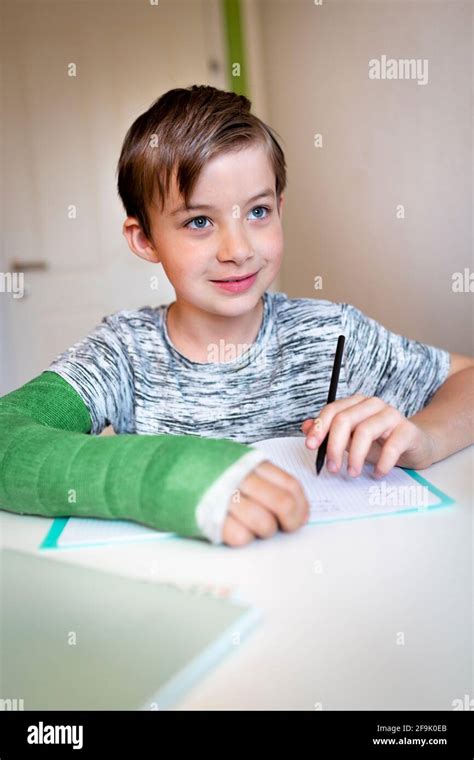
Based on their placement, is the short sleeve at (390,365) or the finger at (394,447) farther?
the short sleeve at (390,365)

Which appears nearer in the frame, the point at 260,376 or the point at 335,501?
the point at 335,501

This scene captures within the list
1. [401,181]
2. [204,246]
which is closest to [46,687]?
[204,246]

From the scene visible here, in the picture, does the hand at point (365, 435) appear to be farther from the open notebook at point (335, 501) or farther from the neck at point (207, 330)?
the neck at point (207, 330)

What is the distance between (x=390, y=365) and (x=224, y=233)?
34cm

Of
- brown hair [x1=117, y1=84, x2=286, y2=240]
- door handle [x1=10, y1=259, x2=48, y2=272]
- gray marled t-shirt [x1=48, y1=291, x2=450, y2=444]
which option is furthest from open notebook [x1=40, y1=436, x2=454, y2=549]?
door handle [x1=10, y1=259, x2=48, y2=272]

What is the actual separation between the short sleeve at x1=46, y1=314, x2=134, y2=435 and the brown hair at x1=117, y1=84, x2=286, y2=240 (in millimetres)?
179

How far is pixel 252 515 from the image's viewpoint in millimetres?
535

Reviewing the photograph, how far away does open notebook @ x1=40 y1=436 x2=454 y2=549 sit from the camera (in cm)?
58

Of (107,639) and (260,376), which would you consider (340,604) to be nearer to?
(107,639)

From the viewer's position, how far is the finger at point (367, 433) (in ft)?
2.13

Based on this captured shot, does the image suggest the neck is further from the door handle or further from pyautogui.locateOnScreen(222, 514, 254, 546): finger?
the door handle

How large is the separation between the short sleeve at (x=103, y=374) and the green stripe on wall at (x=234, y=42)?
2046mm

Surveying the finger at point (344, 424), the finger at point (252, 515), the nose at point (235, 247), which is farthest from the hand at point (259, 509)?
the nose at point (235, 247)

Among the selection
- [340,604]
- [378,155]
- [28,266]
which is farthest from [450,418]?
[28,266]
